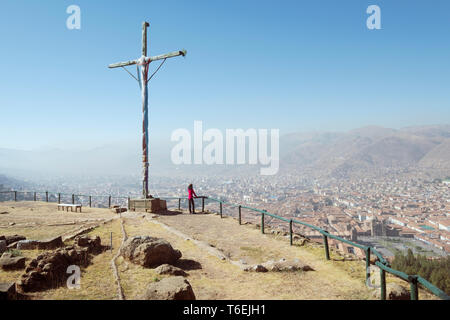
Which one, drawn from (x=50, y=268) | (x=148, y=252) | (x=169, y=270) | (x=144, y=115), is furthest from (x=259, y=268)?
(x=144, y=115)

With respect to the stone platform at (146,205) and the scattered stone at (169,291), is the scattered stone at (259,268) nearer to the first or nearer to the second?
the scattered stone at (169,291)

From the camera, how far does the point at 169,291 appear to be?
4500 mm

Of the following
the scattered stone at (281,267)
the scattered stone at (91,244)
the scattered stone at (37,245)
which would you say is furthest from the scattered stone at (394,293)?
the scattered stone at (37,245)

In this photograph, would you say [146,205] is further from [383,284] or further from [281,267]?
[383,284]

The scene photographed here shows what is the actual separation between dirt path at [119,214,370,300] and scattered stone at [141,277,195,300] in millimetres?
650

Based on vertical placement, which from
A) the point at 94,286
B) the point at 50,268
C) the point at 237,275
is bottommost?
the point at 237,275

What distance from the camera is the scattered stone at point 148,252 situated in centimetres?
665

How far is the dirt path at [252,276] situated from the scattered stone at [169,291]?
0.65 m

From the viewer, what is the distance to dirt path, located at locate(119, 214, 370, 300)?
5.36m

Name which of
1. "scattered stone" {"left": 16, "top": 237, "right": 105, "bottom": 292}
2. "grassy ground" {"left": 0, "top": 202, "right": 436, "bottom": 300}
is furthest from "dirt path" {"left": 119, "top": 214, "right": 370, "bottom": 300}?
"scattered stone" {"left": 16, "top": 237, "right": 105, "bottom": 292}

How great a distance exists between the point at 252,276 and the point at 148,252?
262 centimetres

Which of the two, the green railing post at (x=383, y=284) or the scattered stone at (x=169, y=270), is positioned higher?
the green railing post at (x=383, y=284)
